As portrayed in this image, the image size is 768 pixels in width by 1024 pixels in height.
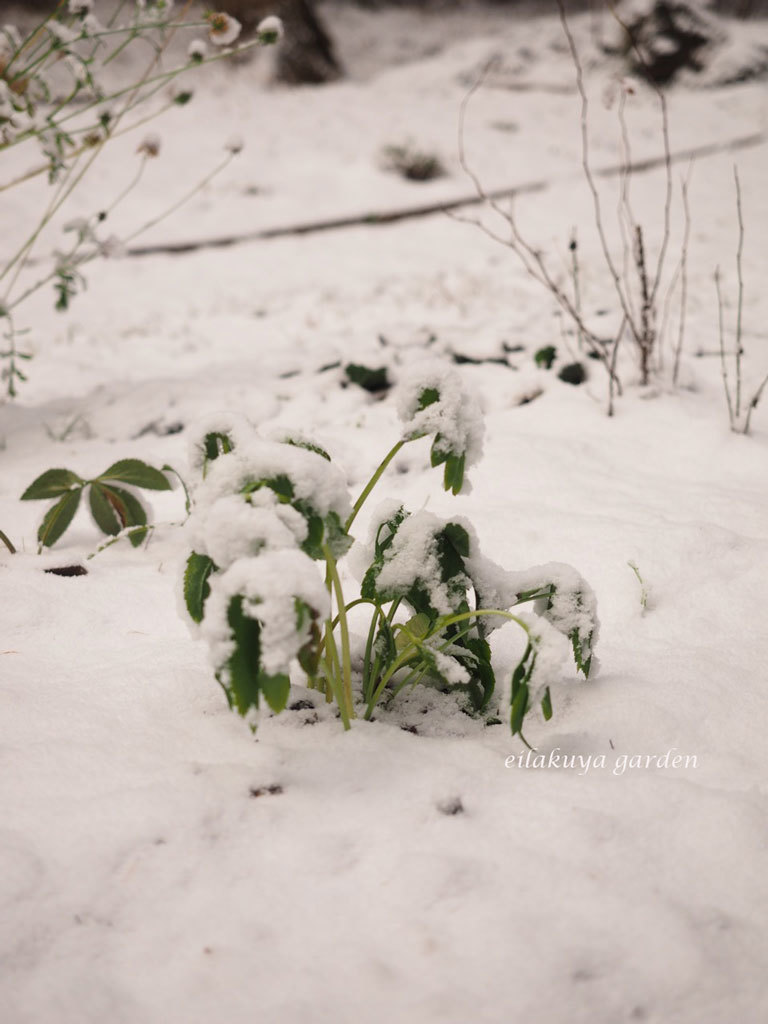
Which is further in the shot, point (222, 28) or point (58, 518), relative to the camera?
point (222, 28)

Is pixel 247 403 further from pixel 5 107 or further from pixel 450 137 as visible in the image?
pixel 450 137

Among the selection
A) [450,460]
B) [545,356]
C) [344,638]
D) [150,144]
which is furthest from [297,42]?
[344,638]

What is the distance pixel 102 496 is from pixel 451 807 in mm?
1118

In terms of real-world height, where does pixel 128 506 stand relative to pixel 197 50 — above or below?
below

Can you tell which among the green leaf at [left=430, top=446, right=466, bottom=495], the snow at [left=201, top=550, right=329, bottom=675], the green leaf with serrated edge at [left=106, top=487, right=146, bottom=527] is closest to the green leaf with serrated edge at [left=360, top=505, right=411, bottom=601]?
the green leaf at [left=430, top=446, right=466, bottom=495]

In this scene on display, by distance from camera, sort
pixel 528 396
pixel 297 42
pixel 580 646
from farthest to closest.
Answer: pixel 297 42
pixel 528 396
pixel 580 646

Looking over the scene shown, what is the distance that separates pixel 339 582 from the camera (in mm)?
1097

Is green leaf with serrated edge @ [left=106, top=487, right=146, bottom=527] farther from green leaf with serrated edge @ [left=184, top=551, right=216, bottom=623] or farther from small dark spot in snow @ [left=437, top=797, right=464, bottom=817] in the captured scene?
small dark spot in snow @ [left=437, top=797, right=464, bottom=817]

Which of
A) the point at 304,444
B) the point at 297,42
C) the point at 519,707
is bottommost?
Result: the point at 519,707

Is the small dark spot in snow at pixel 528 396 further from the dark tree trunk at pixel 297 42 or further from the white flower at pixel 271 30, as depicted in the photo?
the dark tree trunk at pixel 297 42

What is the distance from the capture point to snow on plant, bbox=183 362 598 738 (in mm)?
829

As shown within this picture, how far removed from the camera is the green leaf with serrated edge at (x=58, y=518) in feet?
5.32

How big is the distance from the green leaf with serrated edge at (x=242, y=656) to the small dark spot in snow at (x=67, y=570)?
96 centimetres

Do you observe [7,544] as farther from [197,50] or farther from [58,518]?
[197,50]
